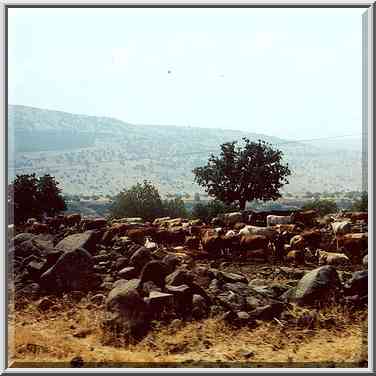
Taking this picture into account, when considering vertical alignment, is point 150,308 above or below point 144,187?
below

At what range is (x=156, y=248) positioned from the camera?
320 inches

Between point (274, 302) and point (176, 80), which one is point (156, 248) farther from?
point (176, 80)

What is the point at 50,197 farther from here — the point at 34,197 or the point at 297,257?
the point at 297,257

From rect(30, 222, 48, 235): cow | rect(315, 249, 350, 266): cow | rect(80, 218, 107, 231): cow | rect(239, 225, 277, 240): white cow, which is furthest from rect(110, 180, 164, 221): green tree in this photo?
rect(315, 249, 350, 266): cow

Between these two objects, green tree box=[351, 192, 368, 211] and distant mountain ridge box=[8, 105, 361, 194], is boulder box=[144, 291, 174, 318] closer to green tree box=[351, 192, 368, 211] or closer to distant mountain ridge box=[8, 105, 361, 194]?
distant mountain ridge box=[8, 105, 361, 194]

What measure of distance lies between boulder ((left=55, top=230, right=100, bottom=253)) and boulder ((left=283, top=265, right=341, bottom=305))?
2667mm

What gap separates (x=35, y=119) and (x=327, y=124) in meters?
3.97

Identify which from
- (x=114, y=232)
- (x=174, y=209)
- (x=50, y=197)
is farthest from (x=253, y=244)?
(x=50, y=197)

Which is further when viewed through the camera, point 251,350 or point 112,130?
point 112,130

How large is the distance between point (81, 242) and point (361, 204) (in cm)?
380

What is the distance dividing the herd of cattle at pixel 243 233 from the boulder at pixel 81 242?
0.24 feet

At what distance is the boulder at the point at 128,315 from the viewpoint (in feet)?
25.4

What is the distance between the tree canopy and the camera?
804cm

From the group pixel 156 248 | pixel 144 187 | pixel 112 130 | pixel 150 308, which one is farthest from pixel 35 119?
pixel 150 308
